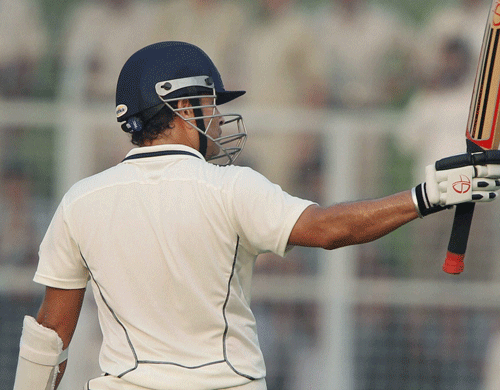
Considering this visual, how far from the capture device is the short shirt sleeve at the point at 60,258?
2781 millimetres

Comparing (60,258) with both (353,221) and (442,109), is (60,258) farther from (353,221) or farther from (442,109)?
(442,109)

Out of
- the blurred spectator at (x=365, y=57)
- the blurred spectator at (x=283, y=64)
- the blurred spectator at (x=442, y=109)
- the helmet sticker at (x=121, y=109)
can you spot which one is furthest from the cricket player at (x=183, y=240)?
the blurred spectator at (x=365, y=57)

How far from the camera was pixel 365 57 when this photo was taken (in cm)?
769

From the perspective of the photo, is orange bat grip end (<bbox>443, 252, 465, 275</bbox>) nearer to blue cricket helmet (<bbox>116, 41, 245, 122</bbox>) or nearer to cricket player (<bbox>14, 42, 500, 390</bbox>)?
cricket player (<bbox>14, 42, 500, 390</bbox>)

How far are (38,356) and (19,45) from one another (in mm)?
4965

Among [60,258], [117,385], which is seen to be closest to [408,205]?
[117,385]

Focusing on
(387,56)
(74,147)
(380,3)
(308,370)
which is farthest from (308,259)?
(380,3)

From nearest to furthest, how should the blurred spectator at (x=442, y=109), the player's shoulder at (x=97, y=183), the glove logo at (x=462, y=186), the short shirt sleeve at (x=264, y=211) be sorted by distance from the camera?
1. the glove logo at (x=462, y=186)
2. the short shirt sleeve at (x=264, y=211)
3. the player's shoulder at (x=97, y=183)
4. the blurred spectator at (x=442, y=109)

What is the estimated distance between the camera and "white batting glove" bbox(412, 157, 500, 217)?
239 centimetres

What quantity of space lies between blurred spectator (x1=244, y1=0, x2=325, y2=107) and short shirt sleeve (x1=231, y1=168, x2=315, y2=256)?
4488 mm

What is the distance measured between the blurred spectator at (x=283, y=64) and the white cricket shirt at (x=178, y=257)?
435 centimetres

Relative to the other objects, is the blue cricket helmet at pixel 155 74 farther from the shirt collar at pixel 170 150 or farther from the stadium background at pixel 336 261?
the stadium background at pixel 336 261

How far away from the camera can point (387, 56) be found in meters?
7.70

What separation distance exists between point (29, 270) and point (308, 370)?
6.75 feet
